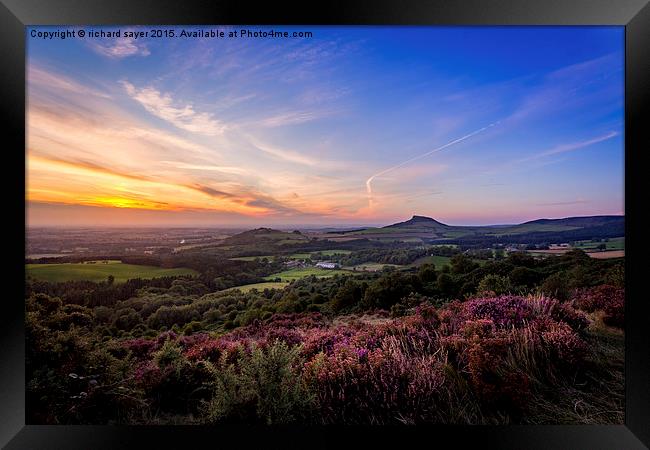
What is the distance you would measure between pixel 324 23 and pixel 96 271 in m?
2.90

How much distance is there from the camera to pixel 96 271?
7.22 feet

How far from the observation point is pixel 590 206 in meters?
2.24

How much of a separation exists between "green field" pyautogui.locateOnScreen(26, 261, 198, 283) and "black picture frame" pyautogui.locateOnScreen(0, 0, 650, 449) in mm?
182

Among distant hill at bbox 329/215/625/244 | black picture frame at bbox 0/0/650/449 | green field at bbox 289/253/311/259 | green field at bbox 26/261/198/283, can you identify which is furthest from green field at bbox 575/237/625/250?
green field at bbox 26/261/198/283

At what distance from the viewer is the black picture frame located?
180cm

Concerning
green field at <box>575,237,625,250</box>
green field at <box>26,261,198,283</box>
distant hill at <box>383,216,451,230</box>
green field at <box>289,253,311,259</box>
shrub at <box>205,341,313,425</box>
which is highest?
distant hill at <box>383,216,451,230</box>

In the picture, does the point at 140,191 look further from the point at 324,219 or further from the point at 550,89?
the point at 550,89

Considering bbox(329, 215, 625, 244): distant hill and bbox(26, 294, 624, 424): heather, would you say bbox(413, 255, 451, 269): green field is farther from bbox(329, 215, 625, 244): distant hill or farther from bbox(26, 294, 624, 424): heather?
bbox(26, 294, 624, 424): heather

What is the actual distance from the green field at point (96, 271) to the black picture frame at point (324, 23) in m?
0.18

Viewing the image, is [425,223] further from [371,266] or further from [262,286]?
[262,286]

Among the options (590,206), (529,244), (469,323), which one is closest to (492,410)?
(469,323)

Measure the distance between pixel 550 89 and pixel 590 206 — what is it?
114 centimetres

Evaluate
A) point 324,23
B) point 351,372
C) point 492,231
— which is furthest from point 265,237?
point 492,231

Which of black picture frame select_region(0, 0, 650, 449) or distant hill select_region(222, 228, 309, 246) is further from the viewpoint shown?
distant hill select_region(222, 228, 309, 246)
